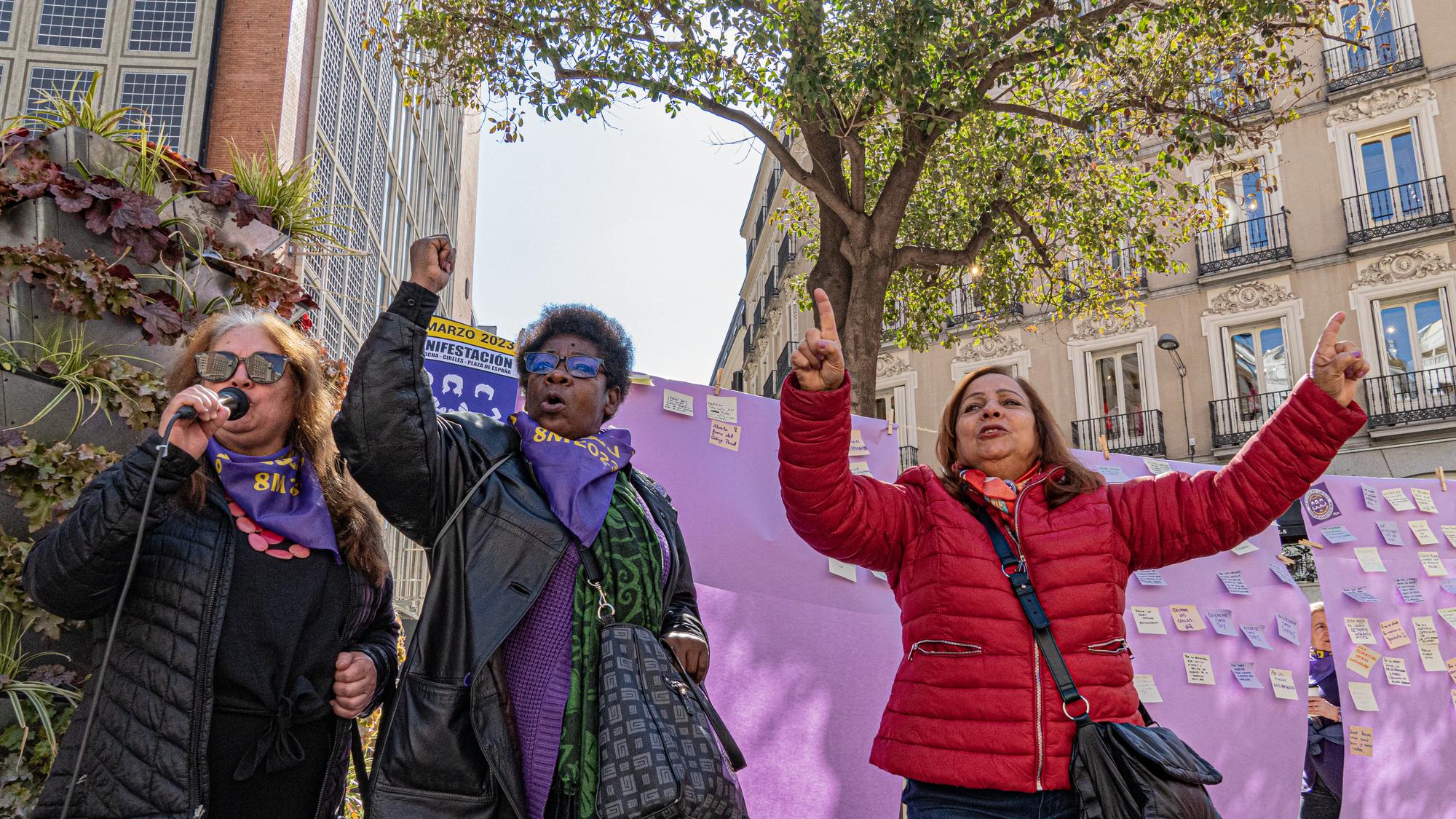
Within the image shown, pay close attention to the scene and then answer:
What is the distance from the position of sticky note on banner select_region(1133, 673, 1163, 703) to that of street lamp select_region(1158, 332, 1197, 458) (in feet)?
54.2

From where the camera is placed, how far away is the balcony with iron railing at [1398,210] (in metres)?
18.7

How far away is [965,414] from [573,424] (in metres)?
1.19

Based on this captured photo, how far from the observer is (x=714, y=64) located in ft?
27.2

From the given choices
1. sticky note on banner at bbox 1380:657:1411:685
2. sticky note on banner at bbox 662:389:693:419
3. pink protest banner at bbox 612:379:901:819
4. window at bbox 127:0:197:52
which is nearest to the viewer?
pink protest banner at bbox 612:379:901:819

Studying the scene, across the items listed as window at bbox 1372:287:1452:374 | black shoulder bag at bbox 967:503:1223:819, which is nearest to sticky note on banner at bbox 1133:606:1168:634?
black shoulder bag at bbox 967:503:1223:819

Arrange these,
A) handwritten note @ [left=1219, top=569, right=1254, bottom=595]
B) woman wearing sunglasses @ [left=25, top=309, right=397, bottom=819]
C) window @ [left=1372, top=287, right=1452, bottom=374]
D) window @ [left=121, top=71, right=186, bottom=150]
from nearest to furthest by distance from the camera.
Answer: woman wearing sunglasses @ [left=25, top=309, right=397, bottom=819] → handwritten note @ [left=1219, top=569, right=1254, bottom=595] → window @ [left=121, top=71, right=186, bottom=150] → window @ [left=1372, top=287, right=1452, bottom=374]

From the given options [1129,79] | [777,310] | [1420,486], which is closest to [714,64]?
[1129,79]

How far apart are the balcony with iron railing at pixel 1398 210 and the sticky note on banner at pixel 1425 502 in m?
15.5

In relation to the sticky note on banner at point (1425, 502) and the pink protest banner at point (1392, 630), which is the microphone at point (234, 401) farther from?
the sticky note on banner at point (1425, 502)

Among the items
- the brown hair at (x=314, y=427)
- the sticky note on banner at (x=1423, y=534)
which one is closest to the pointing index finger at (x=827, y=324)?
the brown hair at (x=314, y=427)

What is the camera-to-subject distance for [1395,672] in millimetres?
5734

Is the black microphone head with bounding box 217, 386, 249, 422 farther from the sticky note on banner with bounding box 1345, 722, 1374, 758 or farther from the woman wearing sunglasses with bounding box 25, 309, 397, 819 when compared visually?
the sticky note on banner with bounding box 1345, 722, 1374, 758

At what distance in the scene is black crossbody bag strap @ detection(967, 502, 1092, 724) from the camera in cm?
251

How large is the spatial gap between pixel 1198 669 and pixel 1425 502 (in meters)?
1.92
